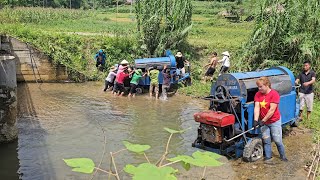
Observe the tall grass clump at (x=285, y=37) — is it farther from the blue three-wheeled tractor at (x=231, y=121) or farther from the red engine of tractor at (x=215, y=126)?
the red engine of tractor at (x=215, y=126)

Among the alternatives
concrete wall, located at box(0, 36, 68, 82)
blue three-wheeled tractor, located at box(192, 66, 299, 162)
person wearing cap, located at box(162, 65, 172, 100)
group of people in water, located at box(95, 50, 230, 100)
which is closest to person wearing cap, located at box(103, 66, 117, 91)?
group of people in water, located at box(95, 50, 230, 100)

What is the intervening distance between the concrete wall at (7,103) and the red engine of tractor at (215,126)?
4385 millimetres

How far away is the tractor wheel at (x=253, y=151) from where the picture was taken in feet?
25.9

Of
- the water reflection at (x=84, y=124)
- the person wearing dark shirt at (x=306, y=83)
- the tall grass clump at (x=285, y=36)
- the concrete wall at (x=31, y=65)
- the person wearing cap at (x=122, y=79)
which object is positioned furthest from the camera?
the concrete wall at (x=31, y=65)

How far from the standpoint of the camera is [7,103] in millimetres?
9055

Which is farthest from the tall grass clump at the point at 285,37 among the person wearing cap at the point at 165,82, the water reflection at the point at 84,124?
the water reflection at the point at 84,124

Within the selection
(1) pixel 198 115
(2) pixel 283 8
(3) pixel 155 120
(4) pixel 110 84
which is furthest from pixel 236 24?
(1) pixel 198 115

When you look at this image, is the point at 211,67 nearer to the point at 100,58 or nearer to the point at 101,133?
the point at 100,58

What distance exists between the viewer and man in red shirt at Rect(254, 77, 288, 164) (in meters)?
7.57

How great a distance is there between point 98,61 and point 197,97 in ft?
16.8

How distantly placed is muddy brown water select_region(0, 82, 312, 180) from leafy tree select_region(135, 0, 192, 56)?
11.9 feet

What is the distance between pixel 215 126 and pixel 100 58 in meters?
9.87

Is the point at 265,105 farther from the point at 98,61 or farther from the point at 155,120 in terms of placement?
the point at 98,61

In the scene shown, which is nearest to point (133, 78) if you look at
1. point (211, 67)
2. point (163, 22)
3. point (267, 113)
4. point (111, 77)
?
point (111, 77)
